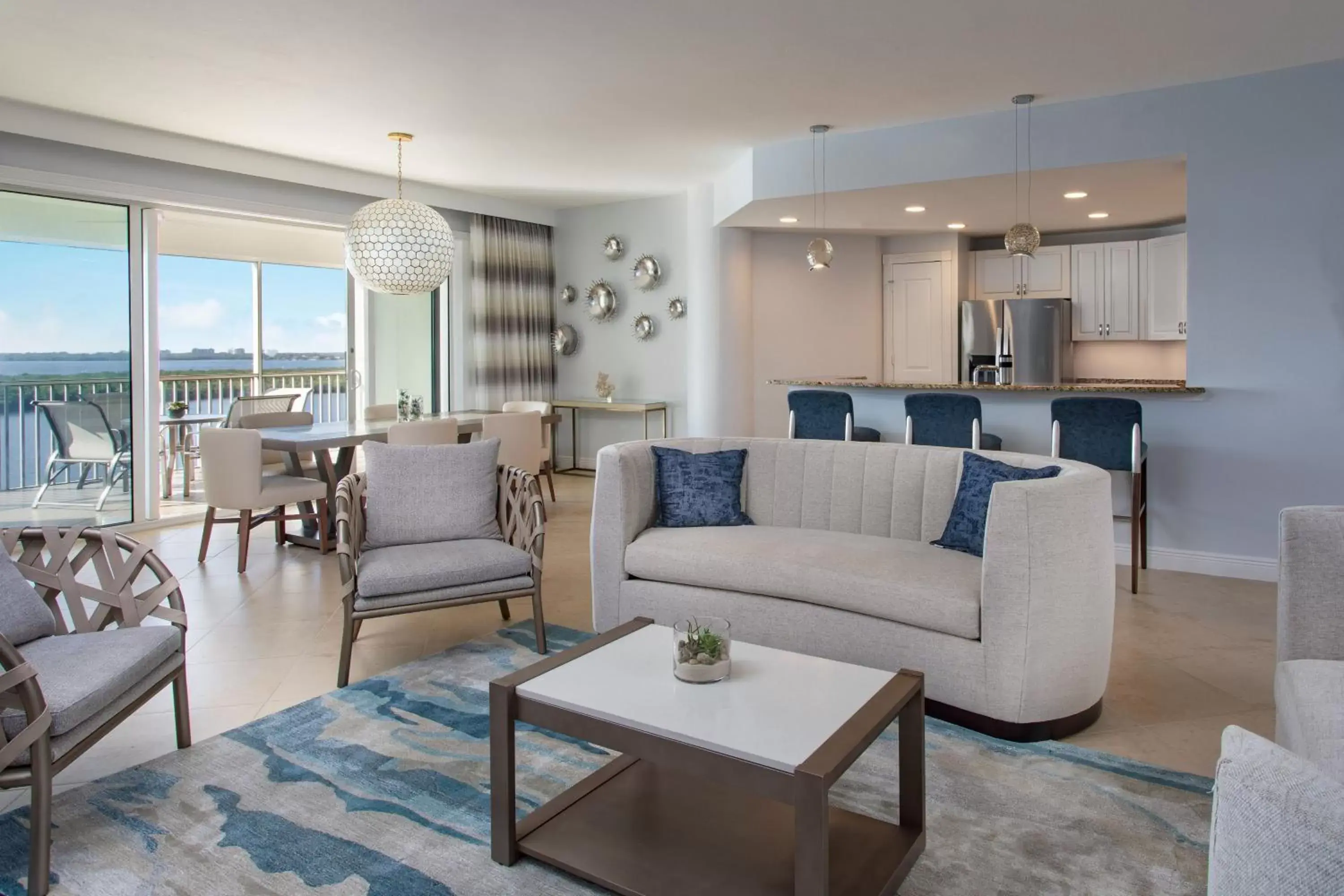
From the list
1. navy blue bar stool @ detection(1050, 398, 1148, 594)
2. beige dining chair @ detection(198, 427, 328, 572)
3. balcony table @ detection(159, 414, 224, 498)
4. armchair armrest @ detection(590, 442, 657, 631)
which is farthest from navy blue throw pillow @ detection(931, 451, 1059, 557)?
balcony table @ detection(159, 414, 224, 498)

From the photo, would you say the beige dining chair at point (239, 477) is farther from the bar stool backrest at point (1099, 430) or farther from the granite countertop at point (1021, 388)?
the bar stool backrest at point (1099, 430)

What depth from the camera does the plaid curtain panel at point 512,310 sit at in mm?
7938

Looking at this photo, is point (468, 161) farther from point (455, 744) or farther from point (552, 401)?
point (455, 744)

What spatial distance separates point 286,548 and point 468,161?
2.98 metres

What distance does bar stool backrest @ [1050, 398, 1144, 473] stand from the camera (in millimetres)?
4449

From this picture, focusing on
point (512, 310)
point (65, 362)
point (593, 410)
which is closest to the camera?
point (65, 362)

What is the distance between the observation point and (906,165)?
546 cm

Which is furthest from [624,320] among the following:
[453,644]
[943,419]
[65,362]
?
[453,644]

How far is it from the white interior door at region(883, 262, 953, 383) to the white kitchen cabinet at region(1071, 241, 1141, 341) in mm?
1075

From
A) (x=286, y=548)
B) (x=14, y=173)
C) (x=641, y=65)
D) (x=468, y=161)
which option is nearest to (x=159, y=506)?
(x=286, y=548)

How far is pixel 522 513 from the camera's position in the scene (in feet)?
11.9

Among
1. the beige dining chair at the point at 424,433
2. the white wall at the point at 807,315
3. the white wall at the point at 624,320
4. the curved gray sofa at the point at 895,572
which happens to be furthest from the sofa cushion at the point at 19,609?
the white wall at the point at 807,315

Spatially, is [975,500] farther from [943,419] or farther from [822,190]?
[822,190]

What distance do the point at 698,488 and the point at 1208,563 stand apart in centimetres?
295
